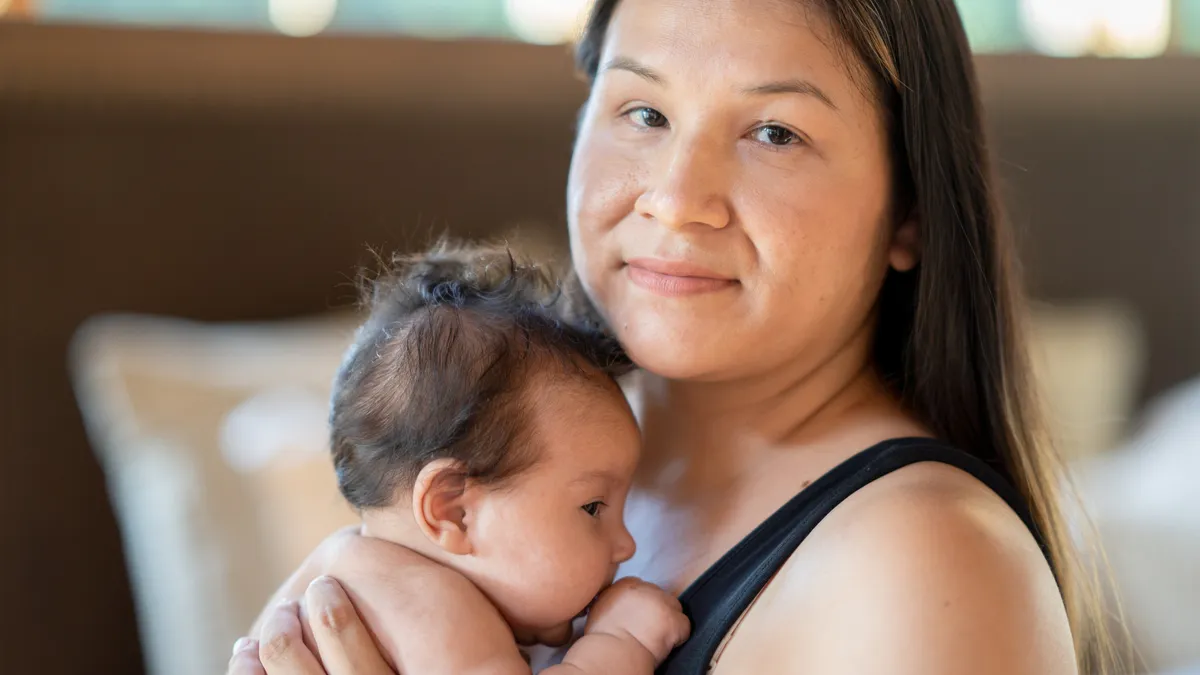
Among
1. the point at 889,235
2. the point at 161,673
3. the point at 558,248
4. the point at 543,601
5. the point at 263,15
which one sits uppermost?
the point at 263,15

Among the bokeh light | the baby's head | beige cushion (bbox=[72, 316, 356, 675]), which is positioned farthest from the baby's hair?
the bokeh light

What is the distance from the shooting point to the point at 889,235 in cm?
116

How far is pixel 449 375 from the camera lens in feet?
3.32

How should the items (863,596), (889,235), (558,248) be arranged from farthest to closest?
1. (558,248)
2. (889,235)
3. (863,596)

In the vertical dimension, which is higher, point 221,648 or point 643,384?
point 643,384

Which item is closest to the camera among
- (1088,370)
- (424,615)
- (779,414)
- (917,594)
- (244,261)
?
(917,594)

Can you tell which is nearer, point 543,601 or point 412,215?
point 543,601

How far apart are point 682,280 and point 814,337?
A: 5.8 inches

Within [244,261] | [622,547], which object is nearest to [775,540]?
[622,547]

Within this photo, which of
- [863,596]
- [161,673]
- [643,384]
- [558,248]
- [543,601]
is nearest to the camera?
[863,596]

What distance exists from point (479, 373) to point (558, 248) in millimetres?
1464

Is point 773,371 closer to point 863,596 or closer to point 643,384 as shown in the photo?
point 643,384

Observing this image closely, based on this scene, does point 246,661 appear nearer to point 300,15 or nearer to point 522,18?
point 300,15

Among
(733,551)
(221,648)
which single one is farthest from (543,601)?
(221,648)
